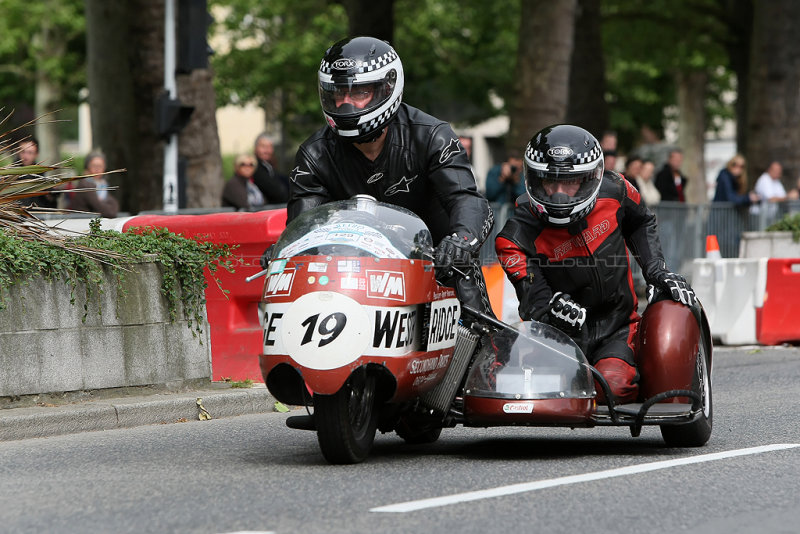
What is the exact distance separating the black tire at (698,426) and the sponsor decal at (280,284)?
2.14m

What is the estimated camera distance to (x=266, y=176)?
52.3 feet

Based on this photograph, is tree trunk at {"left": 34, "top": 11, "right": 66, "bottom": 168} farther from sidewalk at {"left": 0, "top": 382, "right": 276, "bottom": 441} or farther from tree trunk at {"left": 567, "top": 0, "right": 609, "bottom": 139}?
sidewalk at {"left": 0, "top": 382, "right": 276, "bottom": 441}

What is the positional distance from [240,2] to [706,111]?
16.7 metres

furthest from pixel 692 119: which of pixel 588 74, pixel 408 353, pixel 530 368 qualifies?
pixel 408 353

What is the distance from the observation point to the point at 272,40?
42.8 metres

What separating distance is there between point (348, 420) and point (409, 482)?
42 cm

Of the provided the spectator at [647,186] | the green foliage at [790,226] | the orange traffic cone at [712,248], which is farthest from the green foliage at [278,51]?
the orange traffic cone at [712,248]

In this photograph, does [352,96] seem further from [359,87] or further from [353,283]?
[353,283]

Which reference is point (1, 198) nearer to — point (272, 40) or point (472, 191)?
point (472, 191)

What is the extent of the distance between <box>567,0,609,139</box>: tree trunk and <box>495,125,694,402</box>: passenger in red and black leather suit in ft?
62.9

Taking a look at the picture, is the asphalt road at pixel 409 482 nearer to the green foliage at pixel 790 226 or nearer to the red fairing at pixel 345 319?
the red fairing at pixel 345 319

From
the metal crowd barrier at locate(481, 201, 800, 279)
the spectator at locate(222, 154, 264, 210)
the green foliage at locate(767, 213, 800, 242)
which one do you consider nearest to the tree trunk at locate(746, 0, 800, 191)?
the metal crowd barrier at locate(481, 201, 800, 279)

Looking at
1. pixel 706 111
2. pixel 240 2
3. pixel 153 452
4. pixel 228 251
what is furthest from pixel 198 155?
pixel 706 111

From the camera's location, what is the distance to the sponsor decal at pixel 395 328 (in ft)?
21.0
